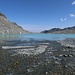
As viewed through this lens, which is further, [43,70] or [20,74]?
[43,70]

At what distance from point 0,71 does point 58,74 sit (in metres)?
5.88

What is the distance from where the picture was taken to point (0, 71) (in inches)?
582

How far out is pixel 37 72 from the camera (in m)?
14.7

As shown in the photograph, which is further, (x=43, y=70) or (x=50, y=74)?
(x=43, y=70)

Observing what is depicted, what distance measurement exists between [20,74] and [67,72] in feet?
15.7

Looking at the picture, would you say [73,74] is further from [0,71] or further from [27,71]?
[0,71]

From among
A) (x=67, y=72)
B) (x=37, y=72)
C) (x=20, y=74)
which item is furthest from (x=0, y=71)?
(x=67, y=72)

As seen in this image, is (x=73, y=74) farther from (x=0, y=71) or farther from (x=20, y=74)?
(x=0, y=71)

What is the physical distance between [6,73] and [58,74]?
5.09m

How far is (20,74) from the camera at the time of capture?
14094mm

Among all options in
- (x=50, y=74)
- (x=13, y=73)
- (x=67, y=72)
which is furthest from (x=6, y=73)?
(x=67, y=72)

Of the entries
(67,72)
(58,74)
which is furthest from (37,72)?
(67,72)

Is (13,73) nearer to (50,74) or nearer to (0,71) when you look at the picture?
(0,71)

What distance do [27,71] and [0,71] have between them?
2.76 meters
